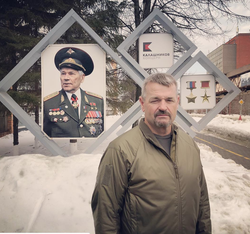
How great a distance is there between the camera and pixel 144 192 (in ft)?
4.69

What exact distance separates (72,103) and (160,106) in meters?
3.83

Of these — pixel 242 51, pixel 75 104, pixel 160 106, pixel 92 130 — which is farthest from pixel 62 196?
pixel 242 51

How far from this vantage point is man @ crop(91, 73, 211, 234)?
1.43 meters

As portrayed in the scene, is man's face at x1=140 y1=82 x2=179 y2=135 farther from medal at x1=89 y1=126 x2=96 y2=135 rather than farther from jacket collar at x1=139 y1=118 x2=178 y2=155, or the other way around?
medal at x1=89 y1=126 x2=96 y2=135

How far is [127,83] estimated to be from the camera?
9438 mm

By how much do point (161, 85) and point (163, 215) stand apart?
102 centimetres

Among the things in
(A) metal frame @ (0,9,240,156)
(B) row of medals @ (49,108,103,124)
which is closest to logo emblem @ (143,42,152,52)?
(A) metal frame @ (0,9,240,156)

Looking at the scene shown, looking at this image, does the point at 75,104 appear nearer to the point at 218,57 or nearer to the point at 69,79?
the point at 69,79

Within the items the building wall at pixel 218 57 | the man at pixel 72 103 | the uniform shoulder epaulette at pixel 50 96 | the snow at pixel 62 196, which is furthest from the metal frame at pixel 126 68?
the building wall at pixel 218 57

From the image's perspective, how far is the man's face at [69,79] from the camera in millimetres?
5035

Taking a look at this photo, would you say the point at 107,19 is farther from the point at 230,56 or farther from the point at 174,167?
the point at 230,56

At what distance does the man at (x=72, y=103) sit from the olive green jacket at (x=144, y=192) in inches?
143

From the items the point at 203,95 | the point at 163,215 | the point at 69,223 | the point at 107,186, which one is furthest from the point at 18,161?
the point at 203,95

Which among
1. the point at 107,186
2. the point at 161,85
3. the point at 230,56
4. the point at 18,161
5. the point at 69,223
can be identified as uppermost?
the point at 230,56
